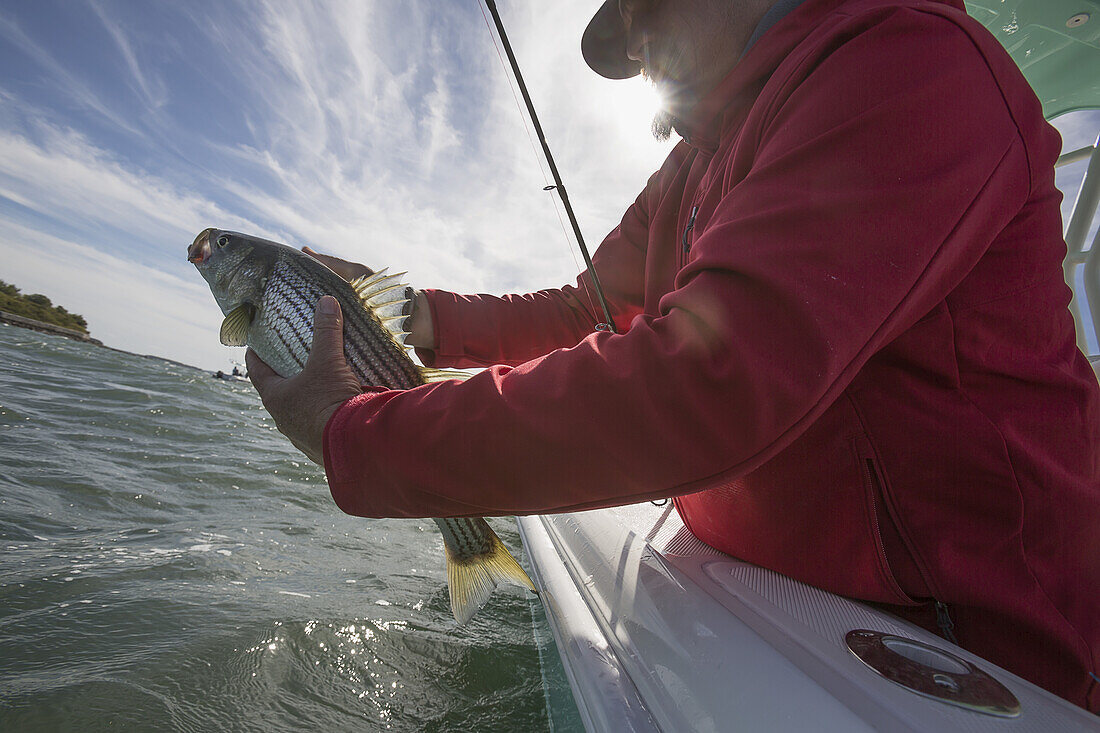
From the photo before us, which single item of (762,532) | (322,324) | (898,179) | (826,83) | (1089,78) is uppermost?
(1089,78)

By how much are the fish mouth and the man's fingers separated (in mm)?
751

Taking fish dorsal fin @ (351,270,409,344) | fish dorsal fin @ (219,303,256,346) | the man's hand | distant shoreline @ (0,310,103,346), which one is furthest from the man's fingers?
distant shoreline @ (0,310,103,346)

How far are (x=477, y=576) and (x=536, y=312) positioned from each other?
4.27 ft

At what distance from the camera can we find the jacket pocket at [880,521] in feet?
3.66

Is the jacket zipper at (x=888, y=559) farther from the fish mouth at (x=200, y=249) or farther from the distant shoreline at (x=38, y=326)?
the distant shoreline at (x=38, y=326)

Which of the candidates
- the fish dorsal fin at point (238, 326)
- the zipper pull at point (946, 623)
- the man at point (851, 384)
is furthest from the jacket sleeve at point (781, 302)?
the fish dorsal fin at point (238, 326)

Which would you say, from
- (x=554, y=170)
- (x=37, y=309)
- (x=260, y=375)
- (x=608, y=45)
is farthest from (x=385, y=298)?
(x=37, y=309)

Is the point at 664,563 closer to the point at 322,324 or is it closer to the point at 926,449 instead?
the point at 926,449

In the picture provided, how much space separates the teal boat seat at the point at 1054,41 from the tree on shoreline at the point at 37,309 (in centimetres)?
5719

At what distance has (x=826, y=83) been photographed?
0.93 m

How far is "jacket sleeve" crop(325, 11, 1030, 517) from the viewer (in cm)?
82

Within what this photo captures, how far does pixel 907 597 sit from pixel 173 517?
4.48 meters

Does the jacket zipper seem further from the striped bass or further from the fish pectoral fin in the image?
the fish pectoral fin

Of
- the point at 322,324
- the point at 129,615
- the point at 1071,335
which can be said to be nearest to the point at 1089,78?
the point at 1071,335
